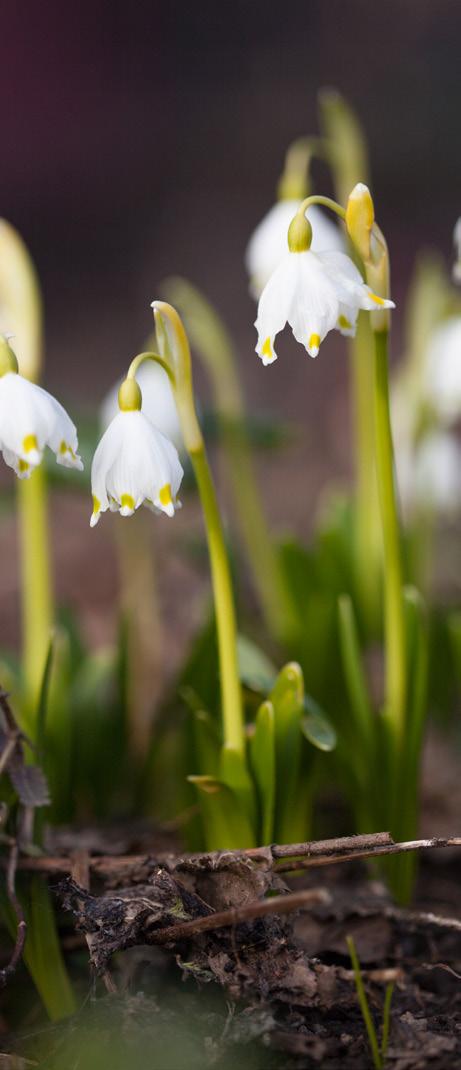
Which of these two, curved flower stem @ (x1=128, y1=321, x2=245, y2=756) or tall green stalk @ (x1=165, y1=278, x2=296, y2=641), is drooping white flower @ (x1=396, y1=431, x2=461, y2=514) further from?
curved flower stem @ (x1=128, y1=321, x2=245, y2=756)

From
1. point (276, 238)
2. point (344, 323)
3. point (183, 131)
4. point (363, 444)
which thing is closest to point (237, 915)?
point (344, 323)

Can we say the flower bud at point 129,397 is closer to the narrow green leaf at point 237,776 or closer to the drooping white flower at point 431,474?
the narrow green leaf at point 237,776

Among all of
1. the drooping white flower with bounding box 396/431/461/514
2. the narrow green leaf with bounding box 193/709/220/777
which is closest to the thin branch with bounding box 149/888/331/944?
the narrow green leaf with bounding box 193/709/220/777

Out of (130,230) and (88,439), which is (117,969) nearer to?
(88,439)

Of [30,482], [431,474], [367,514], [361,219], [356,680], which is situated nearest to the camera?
[361,219]

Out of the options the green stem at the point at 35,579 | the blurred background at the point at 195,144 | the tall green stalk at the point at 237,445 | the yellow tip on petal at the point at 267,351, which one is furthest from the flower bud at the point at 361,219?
the blurred background at the point at 195,144

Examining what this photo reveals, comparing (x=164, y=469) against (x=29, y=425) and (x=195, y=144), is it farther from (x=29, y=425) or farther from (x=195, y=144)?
(x=195, y=144)
